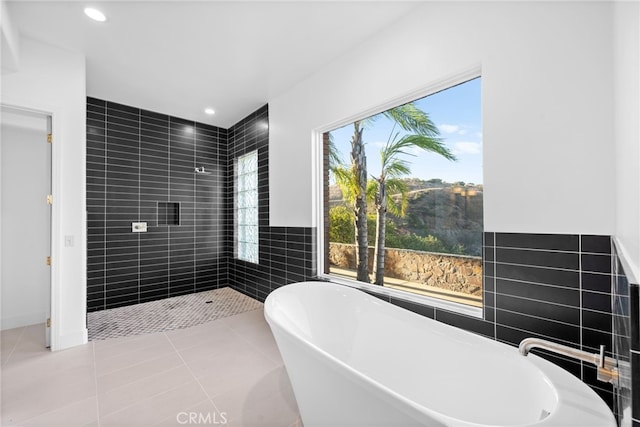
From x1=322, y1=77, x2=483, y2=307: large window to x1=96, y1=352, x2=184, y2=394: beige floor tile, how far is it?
1623mm

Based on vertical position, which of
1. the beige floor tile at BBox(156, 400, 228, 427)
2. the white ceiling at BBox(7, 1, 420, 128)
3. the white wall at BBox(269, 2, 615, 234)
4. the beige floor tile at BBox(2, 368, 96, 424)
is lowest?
the beige floor tile at BBox(156, 400, 228, 427)

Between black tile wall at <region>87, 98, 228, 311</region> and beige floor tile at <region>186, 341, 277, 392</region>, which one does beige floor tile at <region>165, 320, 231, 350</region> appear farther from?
black tile wall at <region>87, 98, 228, 311</region>

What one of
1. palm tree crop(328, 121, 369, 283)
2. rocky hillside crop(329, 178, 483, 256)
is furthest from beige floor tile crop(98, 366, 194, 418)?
rocky hillside crop(329, 178, 483, 256)

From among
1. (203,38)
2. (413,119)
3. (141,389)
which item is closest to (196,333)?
(141,389)

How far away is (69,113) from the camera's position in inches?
99.6

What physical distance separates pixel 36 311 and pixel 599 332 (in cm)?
498

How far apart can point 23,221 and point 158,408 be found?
2907mm

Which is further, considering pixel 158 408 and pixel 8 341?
pixel 8 341

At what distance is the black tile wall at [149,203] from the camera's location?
11.7ft

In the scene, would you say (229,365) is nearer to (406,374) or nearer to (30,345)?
(406,374)

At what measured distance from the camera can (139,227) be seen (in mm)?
3871

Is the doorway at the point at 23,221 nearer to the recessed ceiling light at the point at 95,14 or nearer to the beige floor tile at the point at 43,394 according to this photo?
the beige floor tile at the point at 43,394

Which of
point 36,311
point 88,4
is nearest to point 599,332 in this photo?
point 88,4

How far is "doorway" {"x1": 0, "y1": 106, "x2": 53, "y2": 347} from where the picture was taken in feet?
9.79
